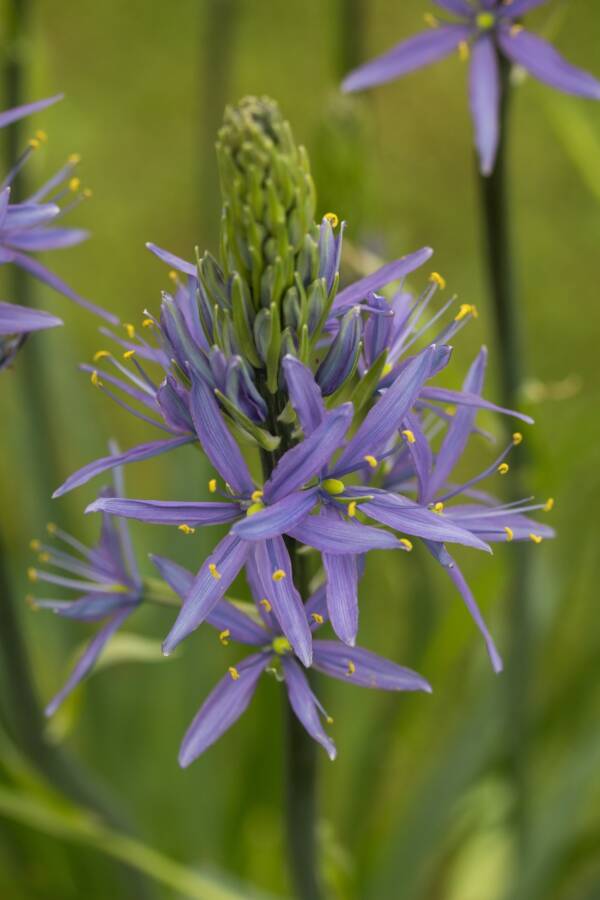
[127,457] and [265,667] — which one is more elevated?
[127,457]

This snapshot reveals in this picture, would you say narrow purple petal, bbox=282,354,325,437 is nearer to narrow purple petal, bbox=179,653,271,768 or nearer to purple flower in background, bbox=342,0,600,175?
narrow purple petal, bbox=179,653,271,768

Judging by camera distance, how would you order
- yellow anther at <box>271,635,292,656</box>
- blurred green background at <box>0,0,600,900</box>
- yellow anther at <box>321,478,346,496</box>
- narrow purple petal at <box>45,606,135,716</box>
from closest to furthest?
yellow anther at <box>321,478,346,496</box> < yellow anther at <box>271,635,292,656</box> < narrow purple petal at <box>45,606,135,716</box> < blurred green background at <box>0,0,600,900</box>

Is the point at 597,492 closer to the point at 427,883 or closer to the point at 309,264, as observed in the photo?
the point at 427,883

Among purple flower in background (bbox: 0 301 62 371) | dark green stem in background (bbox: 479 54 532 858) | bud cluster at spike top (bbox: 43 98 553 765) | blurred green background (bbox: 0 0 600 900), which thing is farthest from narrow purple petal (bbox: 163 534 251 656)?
dark green stem in background (bbox: 479 54 532 858)

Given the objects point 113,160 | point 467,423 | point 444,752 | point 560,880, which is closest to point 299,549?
point 467,423

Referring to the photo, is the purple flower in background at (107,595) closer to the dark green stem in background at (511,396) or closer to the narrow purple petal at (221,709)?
the narrow purple petal at (221,709)

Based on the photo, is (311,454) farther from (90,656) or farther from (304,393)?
(90,656)

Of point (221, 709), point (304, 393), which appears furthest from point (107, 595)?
point (304, 393)

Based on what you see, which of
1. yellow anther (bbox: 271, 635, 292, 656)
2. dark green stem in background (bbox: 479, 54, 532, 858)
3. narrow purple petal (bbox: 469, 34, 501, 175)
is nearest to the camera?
yellow anther (bbox: 271, 635, 292, 656)
